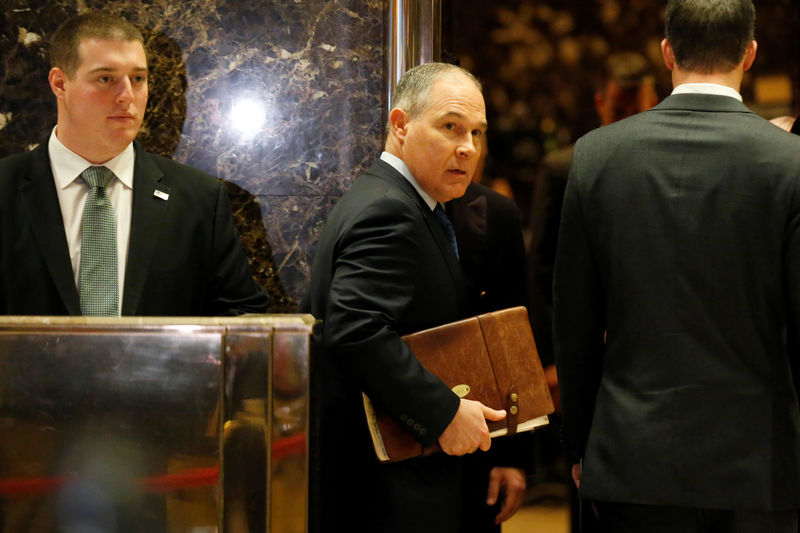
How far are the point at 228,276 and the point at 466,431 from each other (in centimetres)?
107

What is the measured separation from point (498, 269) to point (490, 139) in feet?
2.10

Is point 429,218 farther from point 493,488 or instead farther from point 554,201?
point 554,201

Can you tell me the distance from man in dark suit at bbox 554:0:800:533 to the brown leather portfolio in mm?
241

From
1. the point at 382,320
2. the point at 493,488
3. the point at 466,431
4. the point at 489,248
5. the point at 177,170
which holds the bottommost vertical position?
the point at 493,488

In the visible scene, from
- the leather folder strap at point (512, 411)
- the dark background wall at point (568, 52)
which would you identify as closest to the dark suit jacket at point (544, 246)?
the dark background wall at point (568, 52)

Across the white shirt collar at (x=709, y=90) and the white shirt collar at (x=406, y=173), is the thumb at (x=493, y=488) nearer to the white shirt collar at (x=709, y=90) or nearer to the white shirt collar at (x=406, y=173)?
the white shirt collar at (x=406, y=173)

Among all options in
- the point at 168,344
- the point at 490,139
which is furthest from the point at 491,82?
the point at 168,344

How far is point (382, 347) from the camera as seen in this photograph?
6.80ft

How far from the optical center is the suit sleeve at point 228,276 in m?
2.83

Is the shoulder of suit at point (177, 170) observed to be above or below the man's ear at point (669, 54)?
below

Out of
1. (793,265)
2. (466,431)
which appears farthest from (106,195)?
(793,265)

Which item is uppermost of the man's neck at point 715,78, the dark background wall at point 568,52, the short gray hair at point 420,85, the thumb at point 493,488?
the dark background wall at point 568,52

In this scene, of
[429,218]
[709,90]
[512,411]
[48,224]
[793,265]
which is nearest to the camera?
[793,265]

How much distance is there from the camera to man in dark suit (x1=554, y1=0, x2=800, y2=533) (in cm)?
197
